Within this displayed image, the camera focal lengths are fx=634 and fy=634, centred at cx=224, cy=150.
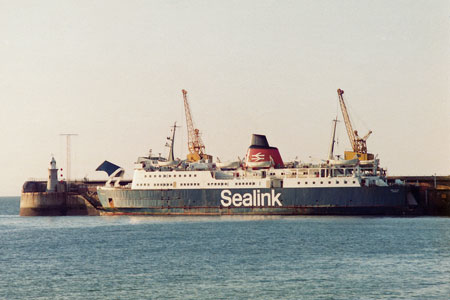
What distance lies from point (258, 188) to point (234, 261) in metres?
31.6

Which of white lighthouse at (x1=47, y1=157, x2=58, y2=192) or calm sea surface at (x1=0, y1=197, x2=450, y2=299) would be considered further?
white lighthouse at (x1=47, y1=157, x2=58, y2=192)

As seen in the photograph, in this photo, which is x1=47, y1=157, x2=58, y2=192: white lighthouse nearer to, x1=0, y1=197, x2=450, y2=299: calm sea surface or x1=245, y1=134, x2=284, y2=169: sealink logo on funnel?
x1=0, y1=197, x2=450, y2=299: calm sea surface

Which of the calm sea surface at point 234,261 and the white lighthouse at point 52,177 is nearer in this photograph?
the calm sea surface at point 234,261

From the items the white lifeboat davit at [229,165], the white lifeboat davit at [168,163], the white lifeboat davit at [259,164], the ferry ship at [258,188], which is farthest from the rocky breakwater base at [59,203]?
the white lifeboat davit at [259,164]

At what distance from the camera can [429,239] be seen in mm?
44000

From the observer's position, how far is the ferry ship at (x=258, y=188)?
63.3 metres

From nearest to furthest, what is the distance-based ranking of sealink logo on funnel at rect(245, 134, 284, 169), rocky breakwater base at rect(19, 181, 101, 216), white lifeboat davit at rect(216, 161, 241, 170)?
sealink logo on funnel at rect(245, 134, 284, 169) < white lifeboat davit at rect(216, 161, 241, 170) < rocky breakwater base at rect(19, 181, 101, 216)

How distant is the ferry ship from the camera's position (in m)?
63.3

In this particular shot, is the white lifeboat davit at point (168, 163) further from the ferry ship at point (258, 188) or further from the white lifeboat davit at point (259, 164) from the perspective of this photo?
the white lifeboat davit at point (259, 164)

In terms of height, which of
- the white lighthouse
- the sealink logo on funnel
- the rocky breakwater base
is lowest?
the rocky breakwater base

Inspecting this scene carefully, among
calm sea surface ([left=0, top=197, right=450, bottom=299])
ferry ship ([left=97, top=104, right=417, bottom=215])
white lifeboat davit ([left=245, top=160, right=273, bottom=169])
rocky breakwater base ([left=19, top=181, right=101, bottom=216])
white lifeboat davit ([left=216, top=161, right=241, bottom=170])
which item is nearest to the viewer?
calm sea surface ([left=0, top=197, right=450, bottom=299])

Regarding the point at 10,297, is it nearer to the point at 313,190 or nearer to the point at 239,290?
the point at 239,290

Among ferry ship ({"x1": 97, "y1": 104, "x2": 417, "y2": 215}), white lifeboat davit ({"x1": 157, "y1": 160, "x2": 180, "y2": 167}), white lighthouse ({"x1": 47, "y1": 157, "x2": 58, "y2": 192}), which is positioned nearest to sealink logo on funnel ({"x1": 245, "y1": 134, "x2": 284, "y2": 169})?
ferry ship ({"x1": 97, "y1": 104, "x2": 417, "y2": 215})

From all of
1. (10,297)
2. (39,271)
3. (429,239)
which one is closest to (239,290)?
Result: (10,297)
